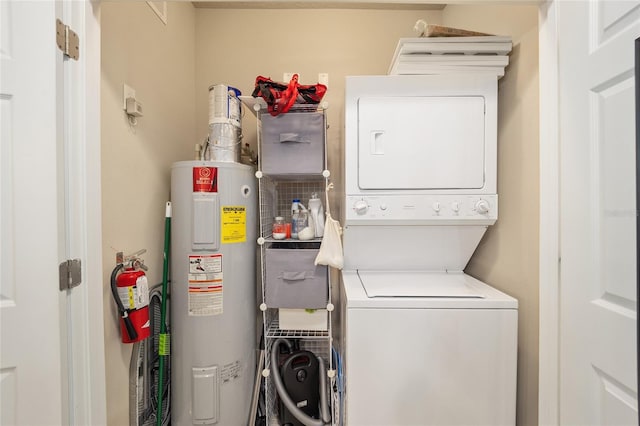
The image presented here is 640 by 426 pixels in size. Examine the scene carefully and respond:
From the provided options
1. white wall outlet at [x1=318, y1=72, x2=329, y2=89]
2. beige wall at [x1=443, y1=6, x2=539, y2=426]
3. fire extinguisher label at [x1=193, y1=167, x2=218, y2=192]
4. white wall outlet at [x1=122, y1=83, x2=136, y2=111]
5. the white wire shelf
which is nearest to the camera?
beige wall at [x1=443, y1=6, x2=539, y2=426]

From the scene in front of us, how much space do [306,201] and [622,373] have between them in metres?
1.80

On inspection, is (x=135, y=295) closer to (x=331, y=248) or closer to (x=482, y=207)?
(x=331, y=248)

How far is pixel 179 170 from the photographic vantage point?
1.64m

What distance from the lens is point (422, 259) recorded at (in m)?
1.74

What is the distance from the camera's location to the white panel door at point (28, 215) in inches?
34.1

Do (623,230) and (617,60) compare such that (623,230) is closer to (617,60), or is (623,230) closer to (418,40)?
(617,60)

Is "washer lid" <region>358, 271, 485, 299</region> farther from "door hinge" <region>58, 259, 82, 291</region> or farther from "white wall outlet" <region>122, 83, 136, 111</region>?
"white wall outlet" <region>122, 83, 136, 111</region>

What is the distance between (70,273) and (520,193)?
1.97 metres

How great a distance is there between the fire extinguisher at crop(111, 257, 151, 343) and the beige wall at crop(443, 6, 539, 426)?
191 cm

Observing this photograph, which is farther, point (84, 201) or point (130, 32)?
point (130, 32)

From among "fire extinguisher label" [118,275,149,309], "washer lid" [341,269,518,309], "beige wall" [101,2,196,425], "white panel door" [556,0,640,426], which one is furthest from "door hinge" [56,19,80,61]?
"white panel door" [556,0,640,426]

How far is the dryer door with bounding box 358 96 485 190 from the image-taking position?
1.50 m

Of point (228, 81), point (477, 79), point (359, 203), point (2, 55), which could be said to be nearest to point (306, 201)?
point (359, 203)

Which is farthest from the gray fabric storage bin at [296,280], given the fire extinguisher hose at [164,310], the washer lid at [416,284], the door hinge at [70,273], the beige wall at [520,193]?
the beige wall at [520,193]
